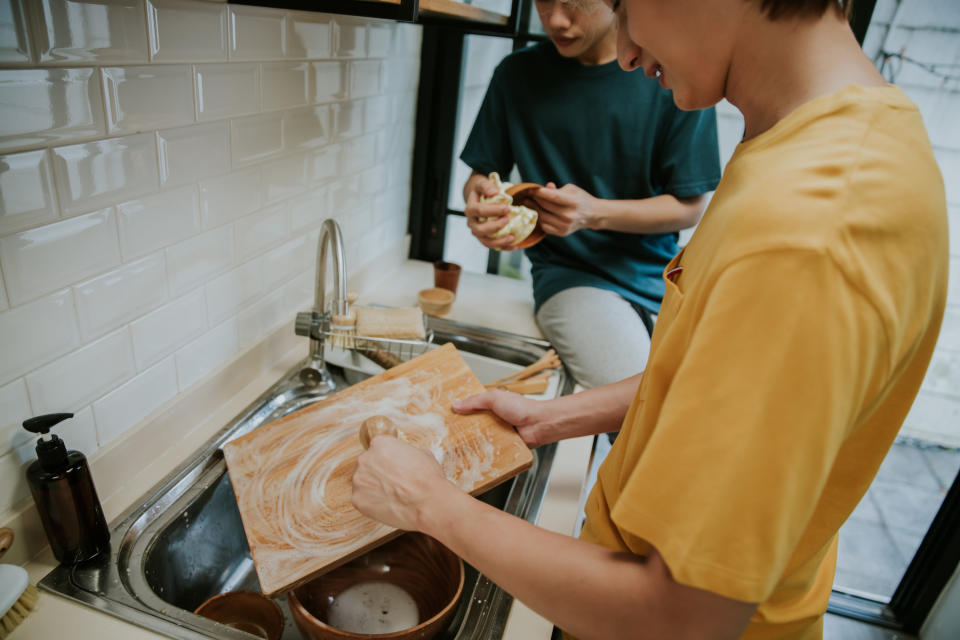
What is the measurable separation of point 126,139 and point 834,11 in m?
0.81

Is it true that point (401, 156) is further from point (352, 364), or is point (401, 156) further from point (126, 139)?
point (126, 139)

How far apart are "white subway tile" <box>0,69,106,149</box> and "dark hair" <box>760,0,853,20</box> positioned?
739 millimetres

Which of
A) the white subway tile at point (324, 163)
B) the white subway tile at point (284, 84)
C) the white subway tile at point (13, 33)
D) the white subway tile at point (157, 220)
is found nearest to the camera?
the white subway tile at point (13, 33)

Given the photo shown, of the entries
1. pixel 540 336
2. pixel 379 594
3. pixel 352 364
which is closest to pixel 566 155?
pixel 540 336

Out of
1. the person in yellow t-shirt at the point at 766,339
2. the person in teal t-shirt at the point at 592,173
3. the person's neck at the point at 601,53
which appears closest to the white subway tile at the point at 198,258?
the person in teal t-shirt at the point at 592,173

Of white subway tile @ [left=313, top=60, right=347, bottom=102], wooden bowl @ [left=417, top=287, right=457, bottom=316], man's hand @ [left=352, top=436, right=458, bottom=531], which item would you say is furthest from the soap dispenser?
wooden bowl @ [left=417, top=287, right=457, bottom=316]

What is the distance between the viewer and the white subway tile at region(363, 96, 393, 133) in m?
1.46

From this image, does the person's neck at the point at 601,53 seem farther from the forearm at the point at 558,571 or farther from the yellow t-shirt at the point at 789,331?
the forearm at the point at 558,571

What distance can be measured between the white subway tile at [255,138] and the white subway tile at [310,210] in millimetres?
147

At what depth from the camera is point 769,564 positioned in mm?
423

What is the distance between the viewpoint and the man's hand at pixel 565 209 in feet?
4.35

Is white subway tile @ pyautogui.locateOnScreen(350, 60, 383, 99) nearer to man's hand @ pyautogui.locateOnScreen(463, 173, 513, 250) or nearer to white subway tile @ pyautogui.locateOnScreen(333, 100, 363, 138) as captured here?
white subway tile @ pyautogui.locateOnScreen(333, 100, 363, 138)

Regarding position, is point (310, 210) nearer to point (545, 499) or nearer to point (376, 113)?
point (376, 113)

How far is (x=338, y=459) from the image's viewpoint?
0.90m
